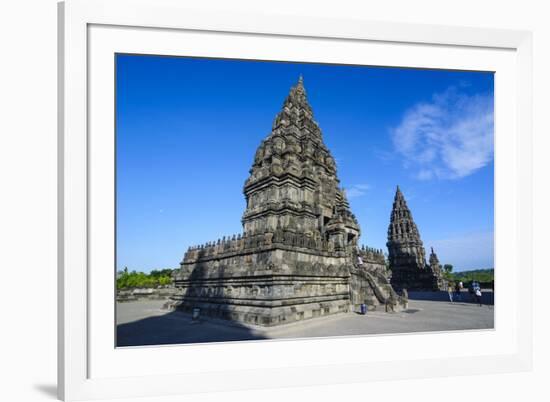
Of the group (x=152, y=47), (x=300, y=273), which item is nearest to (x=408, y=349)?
(x=300, y=273)

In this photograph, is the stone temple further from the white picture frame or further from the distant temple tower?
the distant temple tower

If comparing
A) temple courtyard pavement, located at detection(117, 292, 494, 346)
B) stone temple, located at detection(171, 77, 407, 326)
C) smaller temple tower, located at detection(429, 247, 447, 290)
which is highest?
stone temple, located at detection(171, 77, 407, 326)

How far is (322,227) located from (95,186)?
48.0 feet

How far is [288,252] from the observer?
14.1 meters

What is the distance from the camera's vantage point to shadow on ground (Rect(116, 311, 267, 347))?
29.7ft

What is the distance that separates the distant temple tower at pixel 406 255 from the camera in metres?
36.8

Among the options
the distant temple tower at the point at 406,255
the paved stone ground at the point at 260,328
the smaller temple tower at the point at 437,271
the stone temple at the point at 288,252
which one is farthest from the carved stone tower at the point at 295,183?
the smaller temple tower at the point at 437,271

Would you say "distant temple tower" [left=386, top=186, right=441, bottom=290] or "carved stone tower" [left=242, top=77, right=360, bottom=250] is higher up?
"carved stone tower" [left=242, top=77, right=360, bottom=250]

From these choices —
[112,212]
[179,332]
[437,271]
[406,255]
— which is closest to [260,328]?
[179,332]

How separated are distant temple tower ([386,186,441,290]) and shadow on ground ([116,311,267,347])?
2765 centimetres

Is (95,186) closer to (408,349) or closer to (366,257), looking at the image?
(408,349)

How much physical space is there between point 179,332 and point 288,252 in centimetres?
491

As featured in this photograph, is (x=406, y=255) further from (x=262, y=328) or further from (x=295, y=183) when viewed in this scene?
(x=262, y=328)

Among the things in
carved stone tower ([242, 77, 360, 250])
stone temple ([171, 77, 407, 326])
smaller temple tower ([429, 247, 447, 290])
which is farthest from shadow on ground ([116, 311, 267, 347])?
smaller temple tower ([429, 247, 447, 290])
